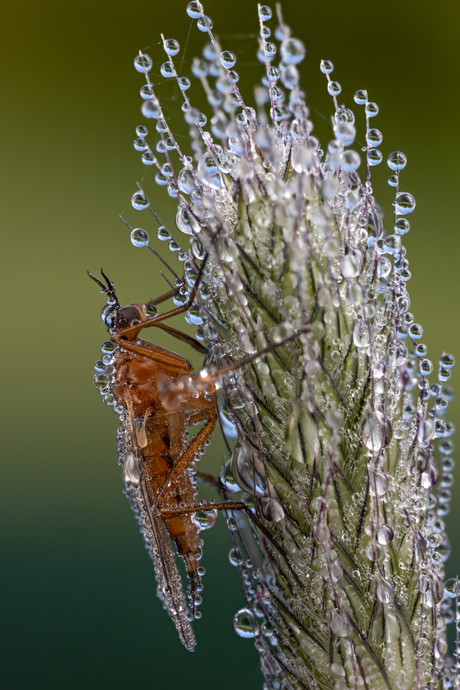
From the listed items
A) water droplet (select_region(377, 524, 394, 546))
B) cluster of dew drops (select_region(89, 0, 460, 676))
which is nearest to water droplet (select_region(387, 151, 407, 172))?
cluster of dew drops (select_region(89, 0, 460, 676))

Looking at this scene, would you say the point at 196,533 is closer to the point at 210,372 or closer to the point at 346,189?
the point at 210,372

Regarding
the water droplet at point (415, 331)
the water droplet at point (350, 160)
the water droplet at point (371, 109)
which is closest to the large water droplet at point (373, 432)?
the water droplet at point (415, 331)

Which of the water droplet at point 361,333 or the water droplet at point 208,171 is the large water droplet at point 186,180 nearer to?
the water droplet at point 208,171

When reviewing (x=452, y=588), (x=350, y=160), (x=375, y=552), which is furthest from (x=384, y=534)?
(x=350, y=160)

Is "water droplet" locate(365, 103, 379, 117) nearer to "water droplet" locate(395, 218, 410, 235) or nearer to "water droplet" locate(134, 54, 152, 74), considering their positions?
"water droplet" locate(395, 218, 410, 235)

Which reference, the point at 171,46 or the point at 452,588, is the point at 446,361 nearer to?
the point at 452,588

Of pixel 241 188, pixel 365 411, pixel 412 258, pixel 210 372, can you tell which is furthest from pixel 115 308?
pixel 412 258
